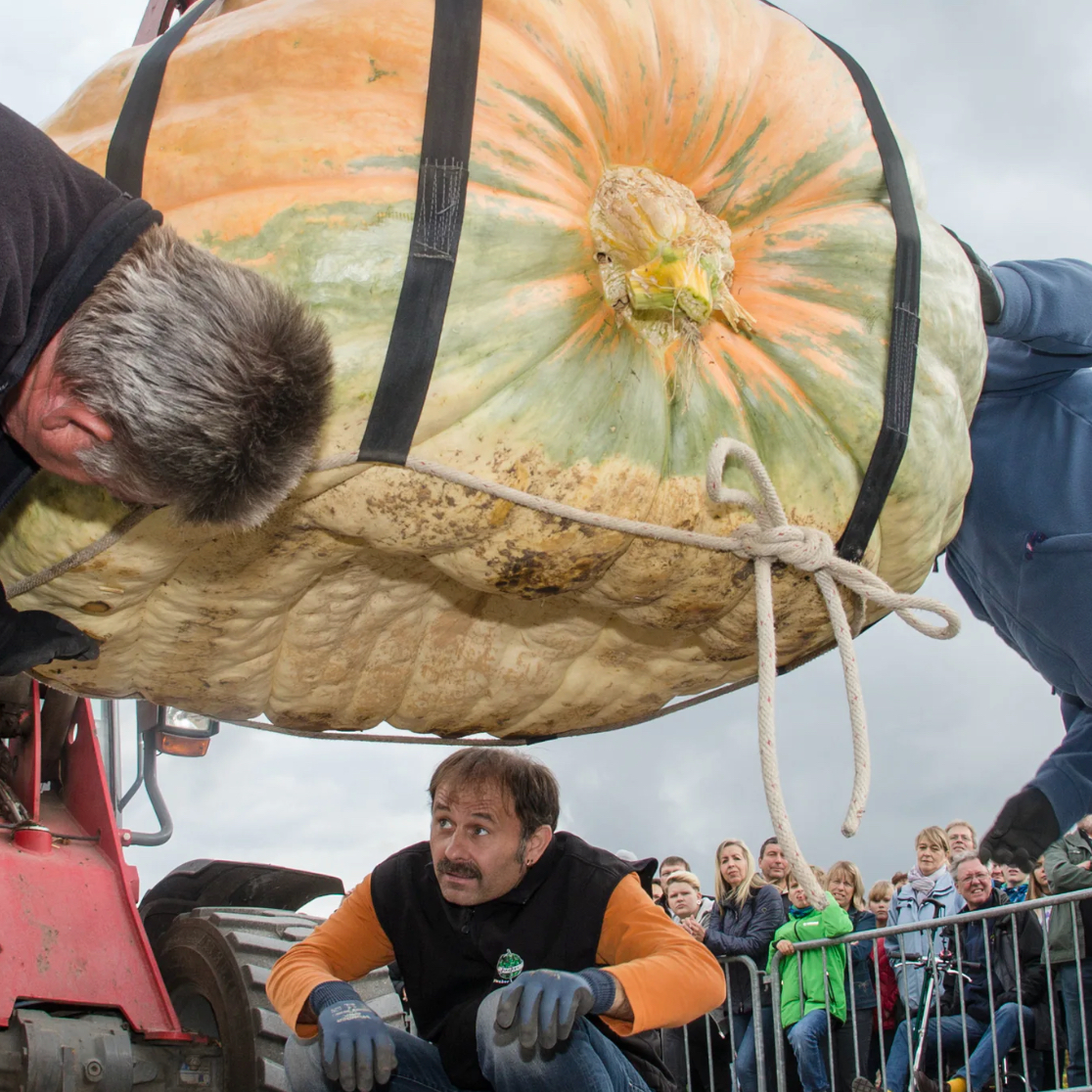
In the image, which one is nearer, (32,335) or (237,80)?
(32,335)

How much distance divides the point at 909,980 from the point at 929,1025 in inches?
7.3

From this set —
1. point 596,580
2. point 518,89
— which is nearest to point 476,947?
point 596,580

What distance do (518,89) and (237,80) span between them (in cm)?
42

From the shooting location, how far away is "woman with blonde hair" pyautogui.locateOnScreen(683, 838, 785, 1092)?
17.5 feet

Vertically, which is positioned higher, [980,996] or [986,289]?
[986,289]

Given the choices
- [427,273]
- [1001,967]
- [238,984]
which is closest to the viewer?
[427,273]

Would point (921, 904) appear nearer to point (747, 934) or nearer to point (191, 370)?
point (747, 934)

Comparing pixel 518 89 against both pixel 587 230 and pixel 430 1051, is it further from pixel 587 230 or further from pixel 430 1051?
pixel 430 1051

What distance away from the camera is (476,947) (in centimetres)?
247

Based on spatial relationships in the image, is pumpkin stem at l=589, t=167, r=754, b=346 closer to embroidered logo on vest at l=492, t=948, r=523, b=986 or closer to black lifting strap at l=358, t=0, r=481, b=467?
black lifting strap at l=358, t=0, r=481, b=467

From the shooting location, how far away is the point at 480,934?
8.10 feet

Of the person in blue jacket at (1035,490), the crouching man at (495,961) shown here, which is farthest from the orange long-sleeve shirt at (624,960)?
the person in blue jacket at (1035,490)

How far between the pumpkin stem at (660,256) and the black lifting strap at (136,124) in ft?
2.27

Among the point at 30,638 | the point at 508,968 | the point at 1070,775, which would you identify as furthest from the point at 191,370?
the point at 1070,775
